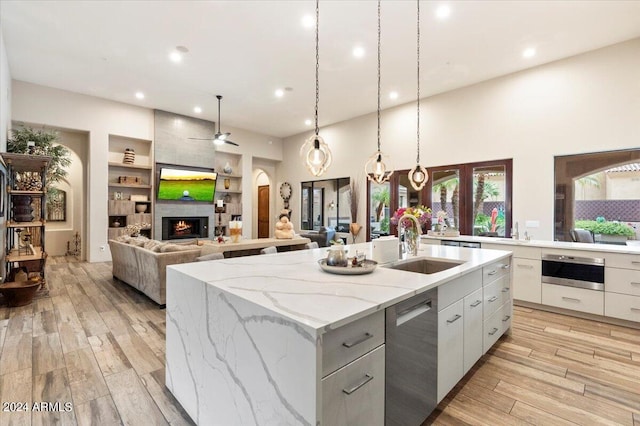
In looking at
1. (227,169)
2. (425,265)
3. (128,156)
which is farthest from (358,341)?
(227,169)

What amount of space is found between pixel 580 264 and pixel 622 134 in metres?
2.31

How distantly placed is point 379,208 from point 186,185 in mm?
5116

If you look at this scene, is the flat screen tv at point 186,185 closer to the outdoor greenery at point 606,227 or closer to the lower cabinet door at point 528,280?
the lower cabinet door at point 528,280

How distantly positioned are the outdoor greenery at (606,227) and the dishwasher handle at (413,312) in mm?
4569

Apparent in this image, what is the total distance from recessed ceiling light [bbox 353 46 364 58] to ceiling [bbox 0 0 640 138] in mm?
91

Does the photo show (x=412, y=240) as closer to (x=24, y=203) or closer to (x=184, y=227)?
(x=24, y=203)

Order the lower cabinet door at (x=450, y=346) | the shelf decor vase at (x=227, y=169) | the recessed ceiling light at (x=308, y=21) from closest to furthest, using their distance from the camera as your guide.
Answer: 1. the lower cabinet door at (x=450, y=346)
2. the recessed ceiling light at (x=308, y=21)
3. the shelf decor vase at (x=227, y=169)

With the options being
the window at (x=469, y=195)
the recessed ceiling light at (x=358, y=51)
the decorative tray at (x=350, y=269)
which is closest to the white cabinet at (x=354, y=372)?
the decorative tray at (x=350, y=269)

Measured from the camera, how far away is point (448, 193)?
635 centimetres

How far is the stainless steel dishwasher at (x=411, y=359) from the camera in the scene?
4.75 ft

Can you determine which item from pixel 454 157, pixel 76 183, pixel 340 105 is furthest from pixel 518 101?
pixel 76 183

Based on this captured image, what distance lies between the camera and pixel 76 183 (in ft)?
28.2

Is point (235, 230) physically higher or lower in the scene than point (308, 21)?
lower

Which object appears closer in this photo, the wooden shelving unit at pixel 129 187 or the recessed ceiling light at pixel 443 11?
the recessed ceiling light at pixel 443 11
